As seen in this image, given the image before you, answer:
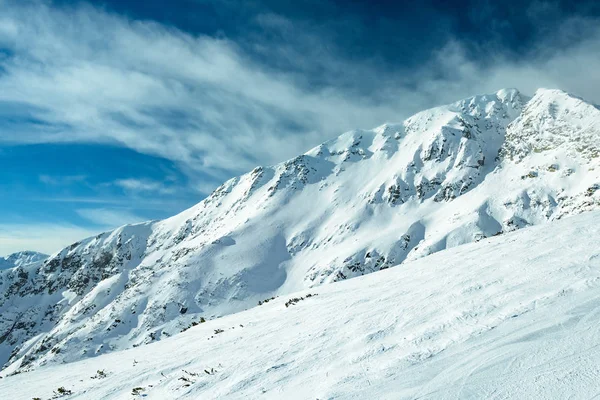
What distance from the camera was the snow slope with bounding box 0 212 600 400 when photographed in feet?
19.2

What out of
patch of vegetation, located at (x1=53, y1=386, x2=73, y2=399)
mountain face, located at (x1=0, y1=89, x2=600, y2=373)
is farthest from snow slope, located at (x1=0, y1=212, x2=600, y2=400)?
mountain face, located at (x1=0, y1=89, x2=600, y2=373)

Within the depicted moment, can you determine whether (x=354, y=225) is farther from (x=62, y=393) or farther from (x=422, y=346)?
(x=422, y=346)

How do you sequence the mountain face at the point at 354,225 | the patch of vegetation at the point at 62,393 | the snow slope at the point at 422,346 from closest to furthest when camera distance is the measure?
the snow slope at the point at 422,346, the patch of vegetation at the point at 62,393, the mountain face at the point at 354,225

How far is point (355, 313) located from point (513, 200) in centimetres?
14219

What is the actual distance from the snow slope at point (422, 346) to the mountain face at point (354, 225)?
10893 cm

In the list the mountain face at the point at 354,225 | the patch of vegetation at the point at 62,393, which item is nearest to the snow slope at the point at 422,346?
the patch of vegetation at the point at 62,393

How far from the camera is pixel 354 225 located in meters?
159

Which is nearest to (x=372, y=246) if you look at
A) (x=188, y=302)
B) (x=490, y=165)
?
(x=188, y=302)

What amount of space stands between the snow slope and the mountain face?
109 m

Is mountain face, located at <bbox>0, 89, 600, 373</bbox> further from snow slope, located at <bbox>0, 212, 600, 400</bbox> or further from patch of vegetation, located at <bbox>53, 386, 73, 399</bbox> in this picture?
patch of vegetation, located at <bbox>53, 386, 73, 399</bbox>

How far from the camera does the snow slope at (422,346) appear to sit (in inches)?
231

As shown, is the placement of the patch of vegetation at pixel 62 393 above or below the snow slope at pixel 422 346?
above

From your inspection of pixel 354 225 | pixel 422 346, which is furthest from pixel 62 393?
pixel 354 225

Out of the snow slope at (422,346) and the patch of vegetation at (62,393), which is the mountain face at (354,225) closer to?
the snow slope at (422,346)
